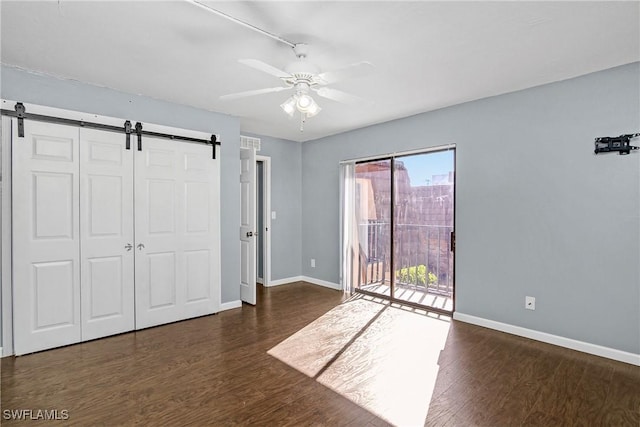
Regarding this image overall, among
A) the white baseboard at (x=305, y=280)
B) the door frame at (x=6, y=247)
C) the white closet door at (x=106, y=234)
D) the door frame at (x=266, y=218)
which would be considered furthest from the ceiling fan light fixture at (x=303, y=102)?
the white baseboard at (x=305, y=280)

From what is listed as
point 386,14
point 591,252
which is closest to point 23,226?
point 386,14

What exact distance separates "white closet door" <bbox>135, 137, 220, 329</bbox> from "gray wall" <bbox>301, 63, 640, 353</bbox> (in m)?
2.86

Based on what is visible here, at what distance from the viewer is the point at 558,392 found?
7.75 ft

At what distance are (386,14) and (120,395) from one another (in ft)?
10.3

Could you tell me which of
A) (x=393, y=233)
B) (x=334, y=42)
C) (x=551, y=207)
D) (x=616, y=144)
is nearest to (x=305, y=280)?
(x=393, y=233)

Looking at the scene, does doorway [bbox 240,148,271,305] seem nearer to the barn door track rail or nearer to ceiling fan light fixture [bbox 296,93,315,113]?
the barn door track rail

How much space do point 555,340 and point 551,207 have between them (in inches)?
50.6

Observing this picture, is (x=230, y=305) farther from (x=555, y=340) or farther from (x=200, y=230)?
(x=555, y=340)

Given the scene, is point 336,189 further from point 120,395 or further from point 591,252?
point 120,395

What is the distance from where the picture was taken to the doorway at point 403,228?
4297mm

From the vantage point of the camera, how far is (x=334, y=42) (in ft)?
7.97

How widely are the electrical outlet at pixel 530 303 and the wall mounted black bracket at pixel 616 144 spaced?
1.51m

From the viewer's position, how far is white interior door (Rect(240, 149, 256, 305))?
14.9ft

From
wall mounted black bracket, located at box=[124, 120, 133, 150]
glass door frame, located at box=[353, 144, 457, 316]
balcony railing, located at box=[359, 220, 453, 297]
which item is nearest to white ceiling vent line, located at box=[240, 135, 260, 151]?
glass door frame, located at box=[353, 144, 457, 316]
